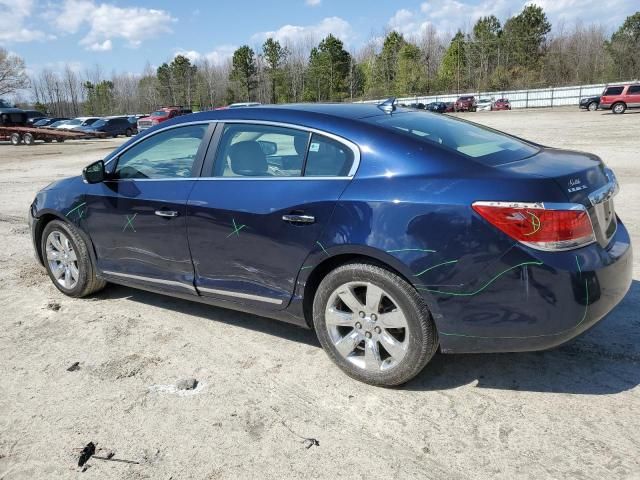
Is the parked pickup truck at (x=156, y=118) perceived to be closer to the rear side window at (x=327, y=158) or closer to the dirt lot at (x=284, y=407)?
the dirt lot at (x=284, y=407)

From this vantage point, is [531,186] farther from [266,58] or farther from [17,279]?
[266,58]

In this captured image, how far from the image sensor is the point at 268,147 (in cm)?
375

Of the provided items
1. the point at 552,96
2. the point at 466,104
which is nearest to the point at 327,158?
the point at 466,104

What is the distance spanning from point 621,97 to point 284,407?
127ft

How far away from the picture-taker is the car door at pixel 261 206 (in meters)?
3.28

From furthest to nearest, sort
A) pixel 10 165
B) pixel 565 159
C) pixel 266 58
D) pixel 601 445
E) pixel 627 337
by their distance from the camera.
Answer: pixel 266 58
pixel 10 165
pixel 627 337
pixel 565 159
pixel 601 445

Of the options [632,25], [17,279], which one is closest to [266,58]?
[632,25]

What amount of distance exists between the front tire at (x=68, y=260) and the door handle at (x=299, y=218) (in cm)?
227

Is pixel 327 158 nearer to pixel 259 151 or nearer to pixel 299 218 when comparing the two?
pixel 299 218

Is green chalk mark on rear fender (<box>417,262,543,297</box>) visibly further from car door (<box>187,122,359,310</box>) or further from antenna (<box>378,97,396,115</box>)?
antenna (<box>378,97,396,115</box>)

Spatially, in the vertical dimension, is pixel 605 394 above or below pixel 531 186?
below

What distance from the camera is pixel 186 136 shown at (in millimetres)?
4113

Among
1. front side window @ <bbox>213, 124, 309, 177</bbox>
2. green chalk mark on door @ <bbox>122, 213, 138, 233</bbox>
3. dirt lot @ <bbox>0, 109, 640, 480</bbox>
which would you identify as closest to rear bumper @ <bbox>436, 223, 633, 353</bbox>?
dirt lot @ <bbox>0, 109, 640, 480</bbox>

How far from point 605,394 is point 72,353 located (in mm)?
3462
